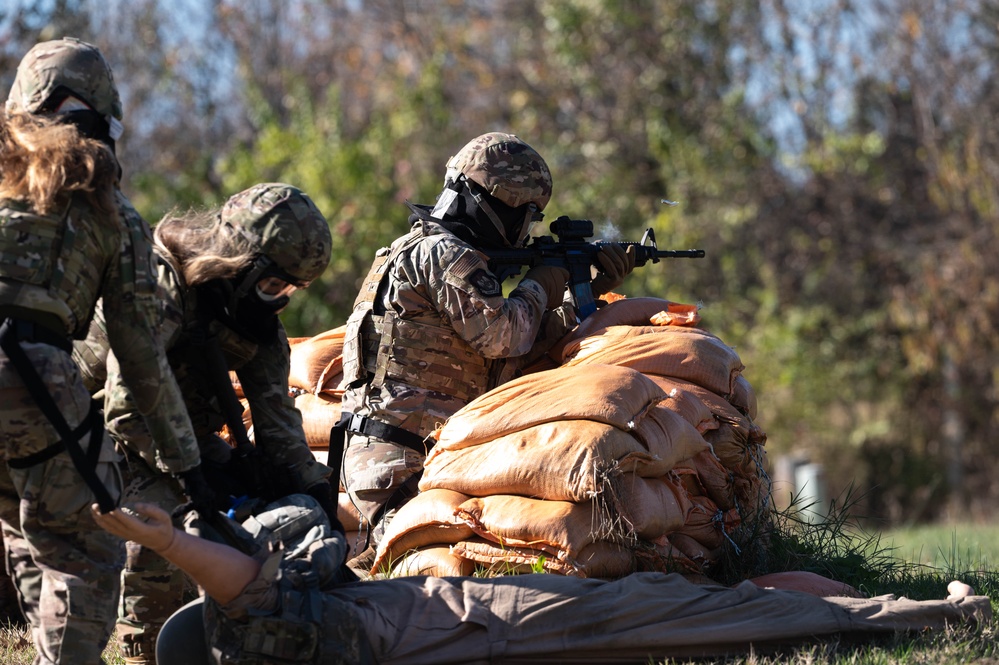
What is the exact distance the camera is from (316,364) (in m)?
5.84

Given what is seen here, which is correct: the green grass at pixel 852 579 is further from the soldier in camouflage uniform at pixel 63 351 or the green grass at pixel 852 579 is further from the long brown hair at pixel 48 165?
the long brown hair at pixel 48 165

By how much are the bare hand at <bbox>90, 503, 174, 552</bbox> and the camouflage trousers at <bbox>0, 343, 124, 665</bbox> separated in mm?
144

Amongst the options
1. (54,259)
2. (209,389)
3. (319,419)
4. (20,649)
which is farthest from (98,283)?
(319,419)

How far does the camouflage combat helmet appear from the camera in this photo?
10.8 feet

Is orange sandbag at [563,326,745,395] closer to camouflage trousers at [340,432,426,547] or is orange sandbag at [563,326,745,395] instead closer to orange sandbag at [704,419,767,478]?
orange sandbag at [704,419,767,478]

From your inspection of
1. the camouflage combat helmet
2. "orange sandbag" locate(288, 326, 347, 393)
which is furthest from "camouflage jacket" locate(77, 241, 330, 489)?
"orange sandbag" locate(288, 326, 347, 393)

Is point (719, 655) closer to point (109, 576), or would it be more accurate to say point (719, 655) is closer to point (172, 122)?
point (109, 576)

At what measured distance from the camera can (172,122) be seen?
67.2 feet

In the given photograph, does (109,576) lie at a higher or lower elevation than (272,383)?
lower

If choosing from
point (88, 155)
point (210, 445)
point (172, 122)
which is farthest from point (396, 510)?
point (172, 122)

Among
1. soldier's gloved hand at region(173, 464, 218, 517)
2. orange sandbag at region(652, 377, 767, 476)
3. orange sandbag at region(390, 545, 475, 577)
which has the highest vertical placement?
soldier's gloved hand at region(173, 464, 218, 517)

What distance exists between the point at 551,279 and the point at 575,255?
0.21 metres

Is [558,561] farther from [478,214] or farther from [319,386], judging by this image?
[319,386]

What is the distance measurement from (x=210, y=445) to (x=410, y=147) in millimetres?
12028
